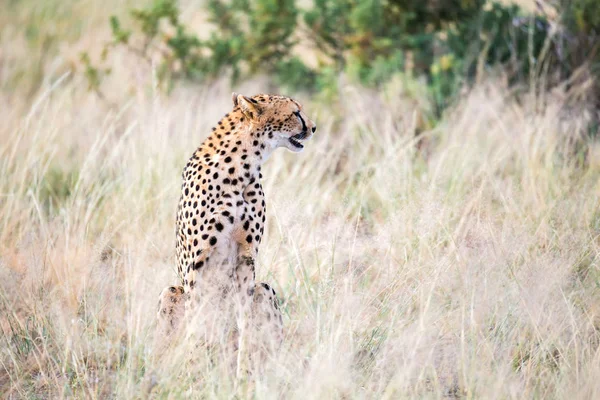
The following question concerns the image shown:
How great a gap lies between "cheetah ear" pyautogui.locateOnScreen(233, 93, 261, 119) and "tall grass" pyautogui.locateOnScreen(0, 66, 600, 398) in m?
0.42

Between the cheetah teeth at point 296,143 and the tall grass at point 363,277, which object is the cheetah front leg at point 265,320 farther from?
the cheetah teeth at point 296,143

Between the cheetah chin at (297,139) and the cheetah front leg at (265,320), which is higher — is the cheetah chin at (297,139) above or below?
above

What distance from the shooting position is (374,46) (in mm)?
6441

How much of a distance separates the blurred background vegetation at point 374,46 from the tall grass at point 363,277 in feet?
2.00

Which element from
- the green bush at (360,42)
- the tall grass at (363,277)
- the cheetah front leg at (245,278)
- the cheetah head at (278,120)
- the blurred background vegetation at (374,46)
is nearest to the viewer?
the tall grass at (363,277)

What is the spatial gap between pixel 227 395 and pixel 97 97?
4.04 m

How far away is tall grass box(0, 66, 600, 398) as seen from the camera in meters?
2.83

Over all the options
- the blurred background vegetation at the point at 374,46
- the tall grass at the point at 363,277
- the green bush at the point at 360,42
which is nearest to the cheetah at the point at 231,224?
the tall grass at the point at 363,277

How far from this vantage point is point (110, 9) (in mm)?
8836

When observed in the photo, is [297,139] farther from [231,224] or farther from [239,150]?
[231,224]

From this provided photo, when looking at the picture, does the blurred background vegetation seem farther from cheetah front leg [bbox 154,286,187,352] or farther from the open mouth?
cheetah front leg [bbox 154,286,187,352]

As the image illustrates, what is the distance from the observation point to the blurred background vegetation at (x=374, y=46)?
5.68 meters

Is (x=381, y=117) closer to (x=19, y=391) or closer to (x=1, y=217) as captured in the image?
(x=1, y=217)

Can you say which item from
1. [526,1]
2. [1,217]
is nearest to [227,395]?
[1,217]
